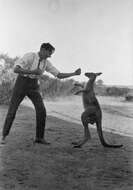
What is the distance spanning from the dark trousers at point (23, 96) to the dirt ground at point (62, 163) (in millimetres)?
203

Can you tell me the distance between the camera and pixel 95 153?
5258 millimetres

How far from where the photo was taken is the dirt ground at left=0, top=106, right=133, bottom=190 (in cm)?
397

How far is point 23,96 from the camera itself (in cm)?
559

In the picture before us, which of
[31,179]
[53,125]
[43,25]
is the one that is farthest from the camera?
[53,125]

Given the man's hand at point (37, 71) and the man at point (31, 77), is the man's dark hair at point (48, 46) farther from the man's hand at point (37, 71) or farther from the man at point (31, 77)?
the man's hand at point (37, 71)

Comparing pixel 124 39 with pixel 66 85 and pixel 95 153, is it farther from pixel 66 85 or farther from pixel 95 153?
pixel 66 85

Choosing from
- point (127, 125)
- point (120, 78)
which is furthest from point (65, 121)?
point (120, 78)

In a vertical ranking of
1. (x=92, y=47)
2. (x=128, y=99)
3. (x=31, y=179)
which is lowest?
(x=31, y=179)

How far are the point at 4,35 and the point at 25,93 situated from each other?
2.80ft

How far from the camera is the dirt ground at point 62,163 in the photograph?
397 centimetres

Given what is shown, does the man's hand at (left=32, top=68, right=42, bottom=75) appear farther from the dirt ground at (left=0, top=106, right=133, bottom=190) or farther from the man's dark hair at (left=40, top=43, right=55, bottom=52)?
the dirt ground at (left=0, top=106, right=133, bottom=190)

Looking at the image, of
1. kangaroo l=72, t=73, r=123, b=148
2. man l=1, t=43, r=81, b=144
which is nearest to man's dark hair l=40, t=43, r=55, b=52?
man l=1, t=43, r=81, b=144

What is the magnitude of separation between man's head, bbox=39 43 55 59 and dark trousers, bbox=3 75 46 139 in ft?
1.14

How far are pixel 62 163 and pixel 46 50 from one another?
4.97 ft
